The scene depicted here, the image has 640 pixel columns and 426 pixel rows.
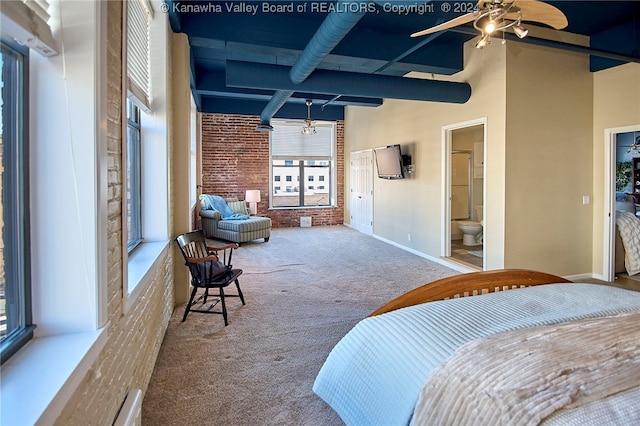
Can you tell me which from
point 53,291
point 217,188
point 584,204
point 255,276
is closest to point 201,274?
point 255,276

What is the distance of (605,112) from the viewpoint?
4.71m

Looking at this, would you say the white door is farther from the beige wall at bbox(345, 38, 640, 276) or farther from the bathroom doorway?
the beige wall at bbox(345, 38, 640, 276)

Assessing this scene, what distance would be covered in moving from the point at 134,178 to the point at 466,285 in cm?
267

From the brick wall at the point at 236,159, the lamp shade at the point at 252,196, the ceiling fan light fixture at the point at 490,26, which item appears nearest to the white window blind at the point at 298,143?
the brick wall at the point at 236,159

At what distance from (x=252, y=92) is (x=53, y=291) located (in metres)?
6.67

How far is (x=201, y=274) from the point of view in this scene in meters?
3.43

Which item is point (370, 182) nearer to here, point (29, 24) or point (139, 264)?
point (139, 264)

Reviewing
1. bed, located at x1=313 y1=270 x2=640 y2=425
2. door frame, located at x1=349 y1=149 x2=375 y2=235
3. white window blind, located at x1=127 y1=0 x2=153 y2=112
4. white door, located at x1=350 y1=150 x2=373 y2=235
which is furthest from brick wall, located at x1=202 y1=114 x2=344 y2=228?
bed, located at x1=313 y1=270 x2=640 y2=425

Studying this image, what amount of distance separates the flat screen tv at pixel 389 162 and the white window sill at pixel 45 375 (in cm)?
585

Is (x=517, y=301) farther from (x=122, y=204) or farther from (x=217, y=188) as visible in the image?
(x=217, y=188)

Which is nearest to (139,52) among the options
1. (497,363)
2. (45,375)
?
(45,375)

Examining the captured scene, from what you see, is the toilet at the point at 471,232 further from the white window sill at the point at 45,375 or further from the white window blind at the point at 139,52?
the white window sill at the point at 45,375

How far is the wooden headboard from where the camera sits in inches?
82.4

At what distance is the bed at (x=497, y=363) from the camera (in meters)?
1.12
